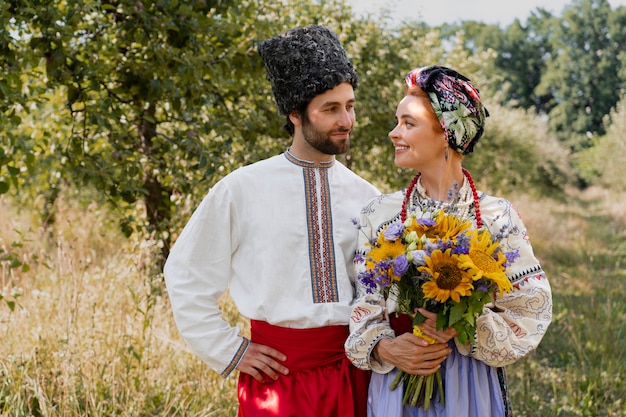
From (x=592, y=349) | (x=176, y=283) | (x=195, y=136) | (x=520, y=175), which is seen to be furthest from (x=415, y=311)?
(x=520, y=175)

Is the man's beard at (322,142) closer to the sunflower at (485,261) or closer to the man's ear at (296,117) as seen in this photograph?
the man's ear at (296,117)

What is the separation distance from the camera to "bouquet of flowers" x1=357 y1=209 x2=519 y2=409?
7.34 feet

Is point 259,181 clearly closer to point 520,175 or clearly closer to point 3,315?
point 3,315

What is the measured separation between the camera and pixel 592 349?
604 cm

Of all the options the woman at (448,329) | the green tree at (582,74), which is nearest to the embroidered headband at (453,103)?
the woman at (448,329)

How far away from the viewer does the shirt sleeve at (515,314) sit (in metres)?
2.47

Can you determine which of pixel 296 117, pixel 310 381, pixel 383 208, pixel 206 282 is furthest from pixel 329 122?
pixel 310 381

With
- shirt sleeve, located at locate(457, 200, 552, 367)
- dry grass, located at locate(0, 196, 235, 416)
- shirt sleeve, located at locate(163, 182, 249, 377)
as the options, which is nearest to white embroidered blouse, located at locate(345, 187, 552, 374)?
shirt sleeve, located at locate(457, 200, 552, 367)

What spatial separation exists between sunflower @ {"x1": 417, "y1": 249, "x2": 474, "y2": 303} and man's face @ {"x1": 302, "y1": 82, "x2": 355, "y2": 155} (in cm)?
83

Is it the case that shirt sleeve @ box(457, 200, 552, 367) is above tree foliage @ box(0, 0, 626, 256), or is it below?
below

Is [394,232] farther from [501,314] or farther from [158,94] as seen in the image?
[158,94]

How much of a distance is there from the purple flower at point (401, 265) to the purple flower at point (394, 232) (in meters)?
0.10

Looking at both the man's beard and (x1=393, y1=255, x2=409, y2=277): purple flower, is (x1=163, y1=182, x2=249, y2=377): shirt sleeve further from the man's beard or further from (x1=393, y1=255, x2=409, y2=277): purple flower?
(x1=393, y1=255, x2=409, y2=277): purple flower

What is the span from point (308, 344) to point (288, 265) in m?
0.32
